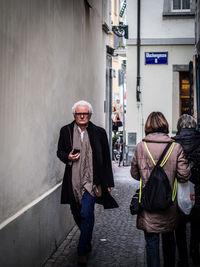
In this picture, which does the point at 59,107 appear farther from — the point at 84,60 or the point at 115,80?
the point at 115,80

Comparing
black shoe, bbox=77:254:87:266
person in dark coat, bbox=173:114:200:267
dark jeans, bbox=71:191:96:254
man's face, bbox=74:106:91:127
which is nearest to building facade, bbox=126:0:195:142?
person in dark coat, bbox=173:114:200:267

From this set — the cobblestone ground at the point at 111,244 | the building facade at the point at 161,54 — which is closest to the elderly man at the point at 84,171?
the cobblestone ground at the point at 111,244

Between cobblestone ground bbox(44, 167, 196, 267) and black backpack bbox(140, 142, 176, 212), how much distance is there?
1.31 meters

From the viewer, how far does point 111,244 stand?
5.96 meters

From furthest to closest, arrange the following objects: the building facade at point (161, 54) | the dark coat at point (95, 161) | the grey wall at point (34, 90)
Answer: the building facade at point (161, 54), the dark coat at point (95, 161), the grey wall at point (34, 90)

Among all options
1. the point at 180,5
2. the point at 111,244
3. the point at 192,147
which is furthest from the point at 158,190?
the point at 180,5

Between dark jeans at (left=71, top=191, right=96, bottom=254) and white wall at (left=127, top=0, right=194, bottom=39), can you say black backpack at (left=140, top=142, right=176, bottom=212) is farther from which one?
white wall at (left=127, top=0, right=194, bottom=39)

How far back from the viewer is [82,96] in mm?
7914

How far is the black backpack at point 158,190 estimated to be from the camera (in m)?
4.12

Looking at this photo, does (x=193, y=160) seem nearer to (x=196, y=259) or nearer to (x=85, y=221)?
(x=196, y=259)

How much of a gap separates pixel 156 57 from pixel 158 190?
9.98 metres

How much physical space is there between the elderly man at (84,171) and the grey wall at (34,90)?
32 cm

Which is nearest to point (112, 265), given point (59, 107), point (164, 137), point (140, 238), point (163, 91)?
point (140, 238)

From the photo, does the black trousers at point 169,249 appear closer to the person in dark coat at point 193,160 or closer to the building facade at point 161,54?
the person in dark coat at point 193,160
